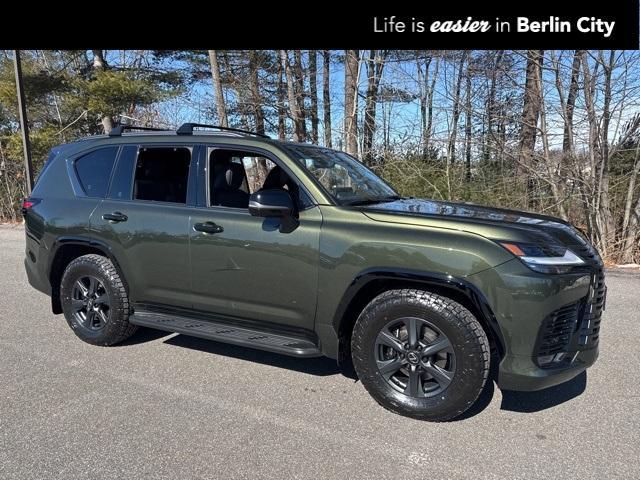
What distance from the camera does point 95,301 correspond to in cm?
445

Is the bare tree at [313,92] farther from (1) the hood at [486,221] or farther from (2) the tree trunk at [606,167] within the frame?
(1) the hood at [486,221]

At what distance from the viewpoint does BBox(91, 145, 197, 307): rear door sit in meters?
3.96

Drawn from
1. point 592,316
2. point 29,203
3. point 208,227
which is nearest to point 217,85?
point 29,203

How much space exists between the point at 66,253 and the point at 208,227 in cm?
187

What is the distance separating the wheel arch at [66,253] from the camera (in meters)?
4.34

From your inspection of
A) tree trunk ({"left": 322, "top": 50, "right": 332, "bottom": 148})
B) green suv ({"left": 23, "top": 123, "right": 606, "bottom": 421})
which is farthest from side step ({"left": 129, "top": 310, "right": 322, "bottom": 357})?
tree trunk ({"left": 322, "top": 50, "right": 332, "bottom": 148})

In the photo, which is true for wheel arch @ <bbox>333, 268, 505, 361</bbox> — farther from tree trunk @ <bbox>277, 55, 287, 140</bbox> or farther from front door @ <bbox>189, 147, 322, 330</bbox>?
tree trunk @ <bbox>277, 55, 287, 140</bbox>

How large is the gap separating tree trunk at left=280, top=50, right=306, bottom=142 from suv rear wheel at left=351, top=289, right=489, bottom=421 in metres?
15.3

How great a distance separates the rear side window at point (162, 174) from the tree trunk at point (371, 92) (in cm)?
969

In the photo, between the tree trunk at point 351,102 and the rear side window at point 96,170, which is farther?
the tree trunk at point 351,102

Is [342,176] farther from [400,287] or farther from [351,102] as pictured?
[351,102]

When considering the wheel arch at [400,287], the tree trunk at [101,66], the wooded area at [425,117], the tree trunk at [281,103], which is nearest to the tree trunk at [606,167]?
the wooded area at [425,117]

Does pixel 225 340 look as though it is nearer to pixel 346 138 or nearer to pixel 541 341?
pixel 541 341
